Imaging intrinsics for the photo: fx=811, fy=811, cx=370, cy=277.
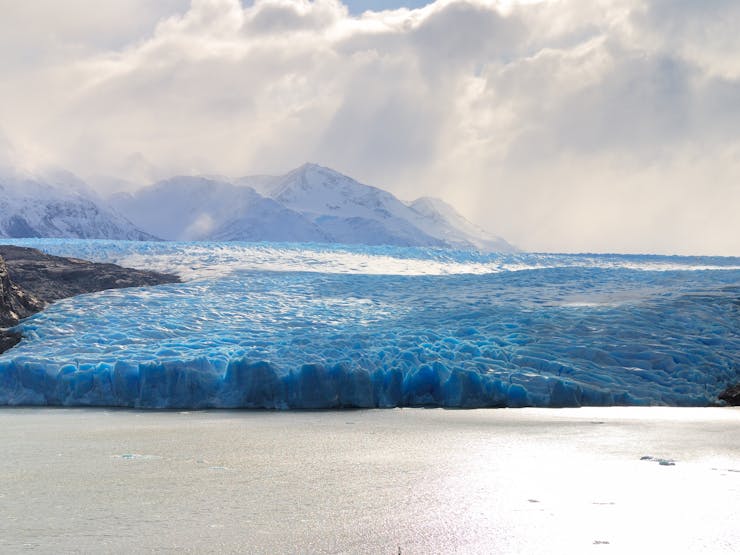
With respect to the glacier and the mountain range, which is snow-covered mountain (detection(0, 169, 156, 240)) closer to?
the mountain range

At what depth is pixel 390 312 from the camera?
13.8m

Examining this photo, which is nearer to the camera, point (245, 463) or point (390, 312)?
point (245, 463)

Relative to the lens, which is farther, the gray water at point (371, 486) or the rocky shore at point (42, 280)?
the rocky shore at point (42, 280)

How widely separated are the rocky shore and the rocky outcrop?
9.72 metres

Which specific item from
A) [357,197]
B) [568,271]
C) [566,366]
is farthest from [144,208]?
[566,366]

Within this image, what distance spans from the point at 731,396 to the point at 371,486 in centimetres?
682

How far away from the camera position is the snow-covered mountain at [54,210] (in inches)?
3994

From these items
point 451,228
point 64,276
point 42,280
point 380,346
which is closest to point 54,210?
point 451,228

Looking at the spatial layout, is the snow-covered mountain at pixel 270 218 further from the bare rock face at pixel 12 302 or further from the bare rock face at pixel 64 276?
the bare rock face at pixel 12 302

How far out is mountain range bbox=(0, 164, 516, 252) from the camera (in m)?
95.7

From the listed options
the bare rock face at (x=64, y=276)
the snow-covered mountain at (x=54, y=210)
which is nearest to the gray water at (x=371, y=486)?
the bare rock face at (x=64, y=276)

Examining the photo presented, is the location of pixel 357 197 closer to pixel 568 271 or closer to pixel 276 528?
pixel 568 271

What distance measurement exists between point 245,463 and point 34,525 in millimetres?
1983

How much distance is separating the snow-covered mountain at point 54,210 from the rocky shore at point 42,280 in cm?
8478
